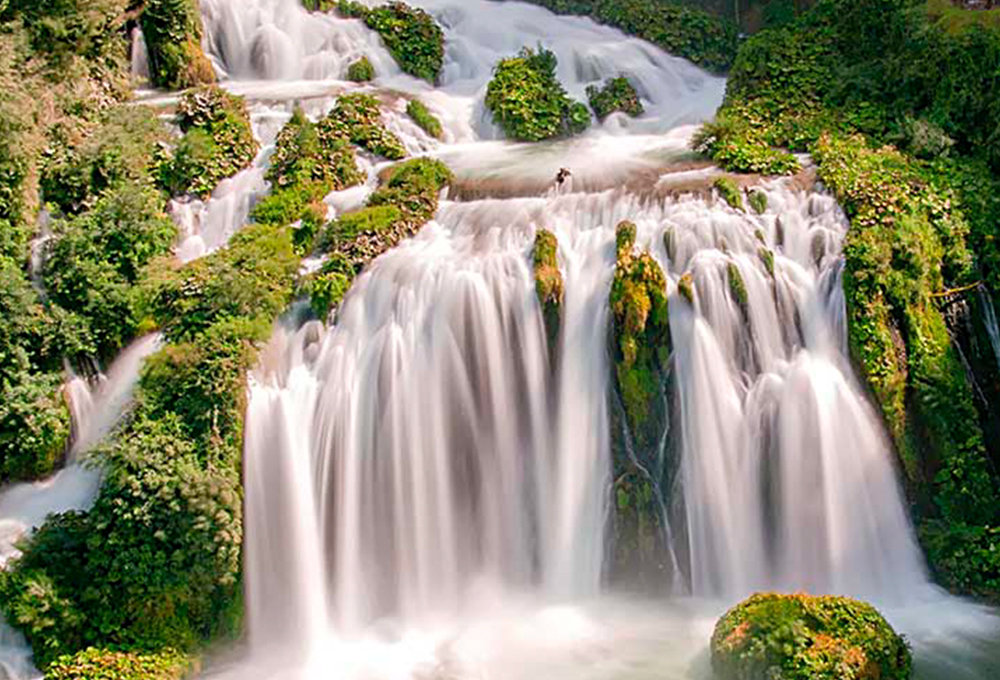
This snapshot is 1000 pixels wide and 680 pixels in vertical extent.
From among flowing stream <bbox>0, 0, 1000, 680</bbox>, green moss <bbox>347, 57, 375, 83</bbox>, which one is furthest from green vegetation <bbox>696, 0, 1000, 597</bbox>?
green moss <bbox>347, 57, 375, 83</bbox>

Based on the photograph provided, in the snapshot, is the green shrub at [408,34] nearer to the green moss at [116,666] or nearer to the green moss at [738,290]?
the green moss at [738,290]

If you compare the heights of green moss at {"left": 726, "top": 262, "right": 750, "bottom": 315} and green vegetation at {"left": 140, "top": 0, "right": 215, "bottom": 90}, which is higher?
green vegetation at {"left": 140, "top": 0, "right": 215, "bottom": 90}

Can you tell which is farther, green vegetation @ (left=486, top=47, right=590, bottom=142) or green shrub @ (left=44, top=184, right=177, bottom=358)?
green vegetation @ (left=486, top=47, right=590, bottom=142)

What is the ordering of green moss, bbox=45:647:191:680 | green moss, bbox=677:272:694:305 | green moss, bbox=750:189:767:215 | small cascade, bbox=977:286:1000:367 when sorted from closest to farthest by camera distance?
green moss, bbox=45:647:191:680 < green moss, bbox=677:272:694:305 < small cascade, bbox=977:286:1000:367 < green moss, bbox=750:189:767:215

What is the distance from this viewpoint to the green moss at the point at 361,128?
16734 mm

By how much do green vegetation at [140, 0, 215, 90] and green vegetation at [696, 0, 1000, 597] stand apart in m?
10.9

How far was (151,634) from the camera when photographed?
10469 mm

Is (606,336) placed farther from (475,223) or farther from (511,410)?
(475,223)

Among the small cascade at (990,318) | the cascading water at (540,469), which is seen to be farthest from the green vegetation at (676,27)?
the small cascade at (990,318)

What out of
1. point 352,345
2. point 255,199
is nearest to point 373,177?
point 255,199

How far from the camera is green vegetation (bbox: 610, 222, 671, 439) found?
38.1 ft

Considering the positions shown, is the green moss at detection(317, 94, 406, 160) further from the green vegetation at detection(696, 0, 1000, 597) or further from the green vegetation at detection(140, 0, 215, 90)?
the green vegetation at detection(696, 0, 1000, 597)

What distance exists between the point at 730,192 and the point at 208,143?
28.2 feet

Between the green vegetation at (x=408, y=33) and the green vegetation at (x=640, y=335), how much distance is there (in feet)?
39.6
